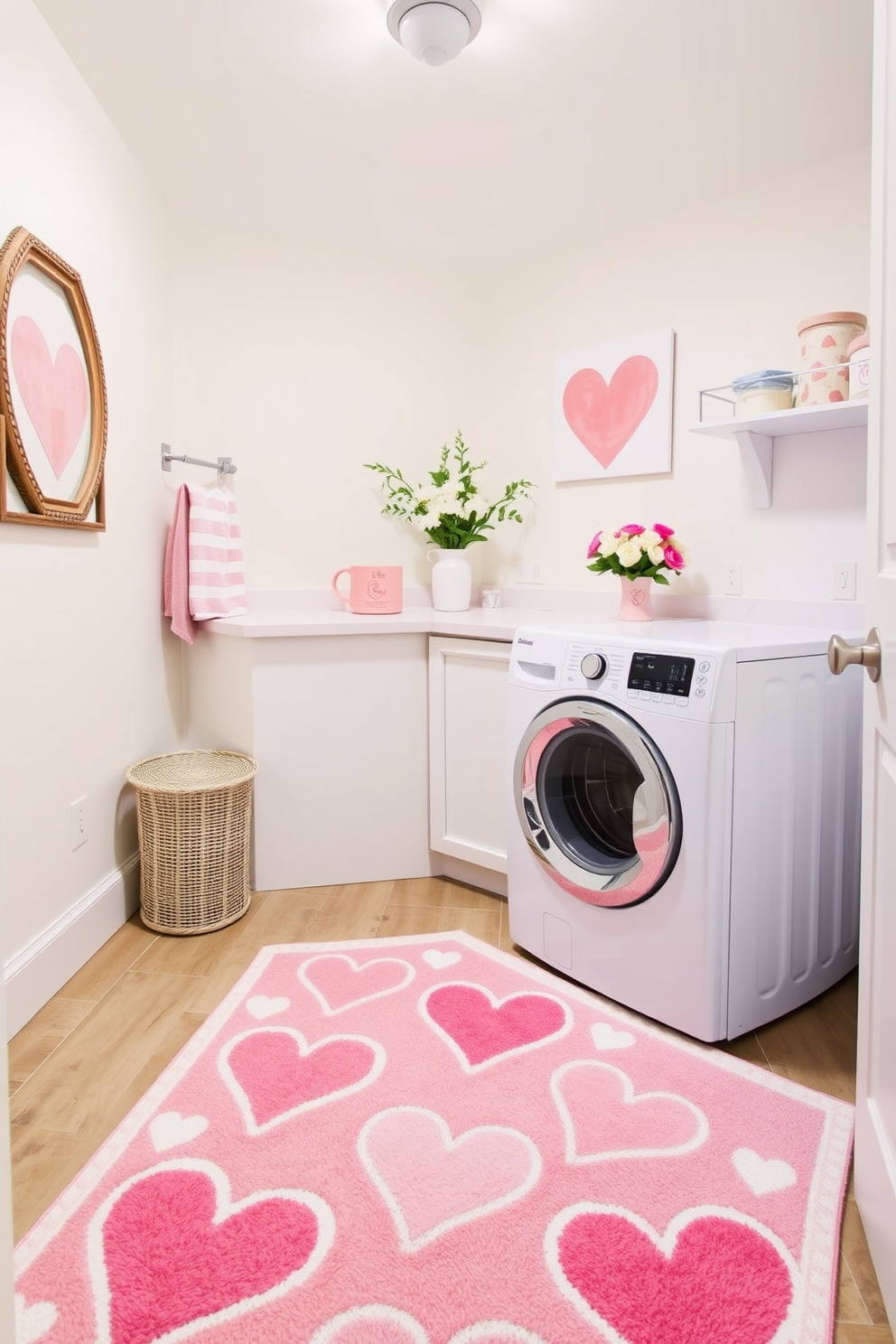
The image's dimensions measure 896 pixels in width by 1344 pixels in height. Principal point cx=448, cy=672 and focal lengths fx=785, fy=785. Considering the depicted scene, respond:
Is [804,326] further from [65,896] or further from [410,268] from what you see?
[65,896]

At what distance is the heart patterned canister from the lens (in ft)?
6.36

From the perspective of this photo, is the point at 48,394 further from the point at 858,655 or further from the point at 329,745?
the point at 858,655

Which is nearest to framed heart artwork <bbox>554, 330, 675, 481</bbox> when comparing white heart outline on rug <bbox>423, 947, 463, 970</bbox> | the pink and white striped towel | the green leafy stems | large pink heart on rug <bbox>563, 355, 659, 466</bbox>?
large pink heart on rug <bbox>563, 355, 659, 466</bbox>

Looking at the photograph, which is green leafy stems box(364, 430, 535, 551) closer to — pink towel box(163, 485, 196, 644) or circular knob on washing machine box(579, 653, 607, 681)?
pink towel box(163, 485, 196, 644)

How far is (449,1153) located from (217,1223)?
0.38m

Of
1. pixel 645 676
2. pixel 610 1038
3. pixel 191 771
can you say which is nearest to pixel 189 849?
pixel 191 771

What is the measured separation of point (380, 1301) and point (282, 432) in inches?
98.2

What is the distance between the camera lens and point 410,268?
295cm

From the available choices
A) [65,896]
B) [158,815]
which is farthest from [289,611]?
[65,896]

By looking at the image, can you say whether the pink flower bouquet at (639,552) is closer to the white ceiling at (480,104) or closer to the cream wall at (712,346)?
the cream wall at (712,346)

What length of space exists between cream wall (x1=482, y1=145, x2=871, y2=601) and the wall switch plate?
23mm

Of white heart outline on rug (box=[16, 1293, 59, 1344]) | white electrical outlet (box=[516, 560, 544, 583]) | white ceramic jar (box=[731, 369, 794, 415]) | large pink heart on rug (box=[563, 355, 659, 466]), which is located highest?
large pink heart on rug (box=[563, 355, 659, 466])

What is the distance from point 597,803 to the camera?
1.87 metres

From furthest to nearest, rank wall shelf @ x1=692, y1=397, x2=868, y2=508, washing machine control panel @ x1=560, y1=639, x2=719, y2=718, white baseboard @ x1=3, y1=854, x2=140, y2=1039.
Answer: wall shelf @ x1=692, y1=397, x2=868, y2=508
white baseboard @ x1=3, y1=854, x2=140, y2=1039
washing machine control panel @ x1=560, y1=639, x2=719, y2=718
